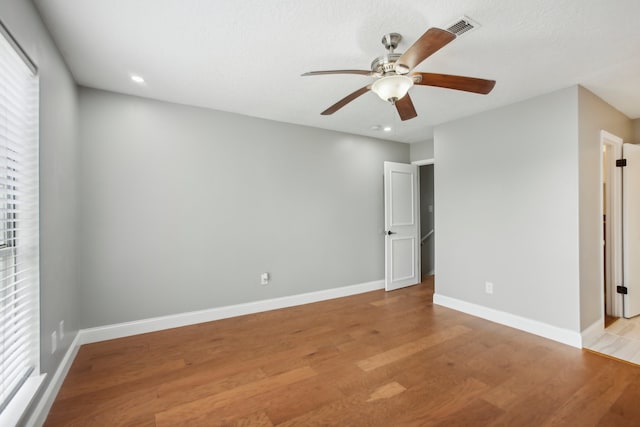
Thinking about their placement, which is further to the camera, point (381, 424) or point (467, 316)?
point (467, 316)

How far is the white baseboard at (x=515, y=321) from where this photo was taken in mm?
2742

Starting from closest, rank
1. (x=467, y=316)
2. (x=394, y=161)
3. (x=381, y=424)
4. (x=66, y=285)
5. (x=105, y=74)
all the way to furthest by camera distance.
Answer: (x=381, y=424) < (x=66, y=285) < (x=105, y=74) < (x=467, y=316) < (x=394, y=161)

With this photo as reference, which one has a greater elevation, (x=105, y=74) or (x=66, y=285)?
(x=105, y=74)

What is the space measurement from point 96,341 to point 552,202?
466 cm

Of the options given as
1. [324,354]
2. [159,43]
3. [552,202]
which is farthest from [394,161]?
[159,43]

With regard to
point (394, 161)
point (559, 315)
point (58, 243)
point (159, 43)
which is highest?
point (159, 43)

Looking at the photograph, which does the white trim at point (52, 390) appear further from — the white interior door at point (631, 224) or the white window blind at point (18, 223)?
the white interior door at point (631, 224)

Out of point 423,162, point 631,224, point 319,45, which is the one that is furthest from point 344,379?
point 423,162

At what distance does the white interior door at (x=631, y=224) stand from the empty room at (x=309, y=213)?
0.11 feet

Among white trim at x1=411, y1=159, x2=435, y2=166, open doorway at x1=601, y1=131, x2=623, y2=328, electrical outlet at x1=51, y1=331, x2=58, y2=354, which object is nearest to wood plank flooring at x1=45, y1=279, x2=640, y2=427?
electrical outlet at x1=51, y1=331, x2=58, y2=354

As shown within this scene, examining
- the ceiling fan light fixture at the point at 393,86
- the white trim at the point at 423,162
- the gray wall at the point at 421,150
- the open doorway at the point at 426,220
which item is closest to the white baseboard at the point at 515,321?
the open doorway at the point at 426,220

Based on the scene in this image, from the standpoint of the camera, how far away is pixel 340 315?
11.6 feet

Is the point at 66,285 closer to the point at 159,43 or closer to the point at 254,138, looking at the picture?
the point at 159,43

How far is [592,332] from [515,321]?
0.63 meters
